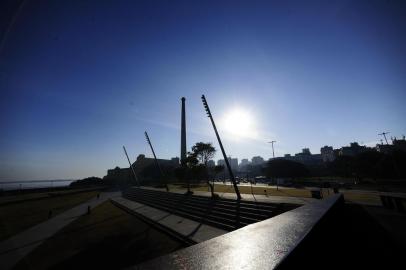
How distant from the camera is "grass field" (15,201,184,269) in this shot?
9.22 m

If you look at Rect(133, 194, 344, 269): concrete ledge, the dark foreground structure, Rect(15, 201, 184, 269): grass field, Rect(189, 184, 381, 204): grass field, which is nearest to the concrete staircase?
Rect(15, 201, 184, 269): grass field

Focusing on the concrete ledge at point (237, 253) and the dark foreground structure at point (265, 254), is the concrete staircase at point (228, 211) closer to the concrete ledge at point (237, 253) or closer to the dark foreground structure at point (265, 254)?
the dark foreground structure at point (265, 254)

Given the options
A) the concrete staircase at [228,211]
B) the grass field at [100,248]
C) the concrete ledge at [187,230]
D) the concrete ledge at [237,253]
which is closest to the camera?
the concrete ledge at [237,253]

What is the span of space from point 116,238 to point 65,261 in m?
3.19

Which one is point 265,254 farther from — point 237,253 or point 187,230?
point 187,230

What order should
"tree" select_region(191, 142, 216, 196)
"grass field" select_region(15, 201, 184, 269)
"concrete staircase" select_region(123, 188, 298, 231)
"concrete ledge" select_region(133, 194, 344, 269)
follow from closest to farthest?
"concrete ledge" select_region(133, 194, 344, 269) → "grass field" select_region(15, 201, 184, 269) → "concrete staircase" select_region(123, 188, 298, 231) → "tree" select_region(191, 142, 216, 196)

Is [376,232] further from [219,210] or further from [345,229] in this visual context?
[219,210]

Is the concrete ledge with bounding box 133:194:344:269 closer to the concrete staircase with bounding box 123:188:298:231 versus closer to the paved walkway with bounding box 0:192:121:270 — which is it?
the concrete staircase with bounding box 123:188:298:231

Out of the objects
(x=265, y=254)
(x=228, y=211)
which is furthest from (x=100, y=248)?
(x=265, y=254)

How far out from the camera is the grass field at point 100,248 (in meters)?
9.22

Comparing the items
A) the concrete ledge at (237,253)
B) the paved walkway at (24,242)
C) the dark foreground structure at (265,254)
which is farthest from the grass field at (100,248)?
the concrete ledge at (237,253)

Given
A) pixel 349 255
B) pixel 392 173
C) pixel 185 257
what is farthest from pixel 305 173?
pixel 185 257

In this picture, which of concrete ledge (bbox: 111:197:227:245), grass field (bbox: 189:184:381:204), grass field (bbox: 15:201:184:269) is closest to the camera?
grass field (bbox: 15:201:184:269)

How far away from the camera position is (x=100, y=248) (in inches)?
429
